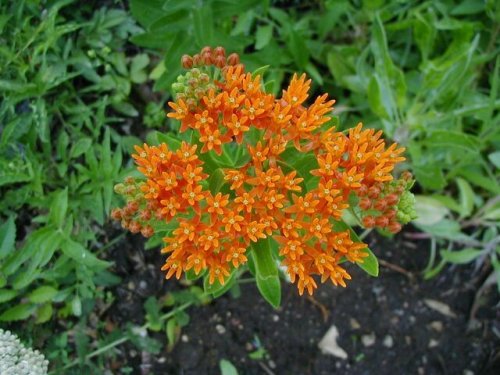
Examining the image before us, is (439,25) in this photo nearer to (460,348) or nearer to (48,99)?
(460,348)

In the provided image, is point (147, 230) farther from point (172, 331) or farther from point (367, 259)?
point (172, 331)

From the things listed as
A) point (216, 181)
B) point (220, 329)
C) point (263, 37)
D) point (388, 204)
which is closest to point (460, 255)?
point (220, 329)

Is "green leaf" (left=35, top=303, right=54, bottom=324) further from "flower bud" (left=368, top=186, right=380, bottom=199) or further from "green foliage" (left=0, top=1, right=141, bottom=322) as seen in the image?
"flower bud" (left=368, top=186, right=380, bottom=199)

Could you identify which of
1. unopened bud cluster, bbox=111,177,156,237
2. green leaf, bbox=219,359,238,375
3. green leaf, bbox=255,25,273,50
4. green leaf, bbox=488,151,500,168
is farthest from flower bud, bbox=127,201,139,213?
green leaf, bbox=488,151,500,168

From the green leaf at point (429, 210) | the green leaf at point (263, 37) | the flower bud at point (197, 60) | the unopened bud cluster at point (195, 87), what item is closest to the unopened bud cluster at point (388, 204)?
the unopened bud cluster at point (195, 87)

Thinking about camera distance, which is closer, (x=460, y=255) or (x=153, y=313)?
(x=153, y=313)

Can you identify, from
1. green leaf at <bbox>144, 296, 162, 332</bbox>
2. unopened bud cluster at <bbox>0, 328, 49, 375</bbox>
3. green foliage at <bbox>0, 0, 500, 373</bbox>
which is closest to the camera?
unopened bud cluster at <bbox>0, 328, 49, 375</bbox>

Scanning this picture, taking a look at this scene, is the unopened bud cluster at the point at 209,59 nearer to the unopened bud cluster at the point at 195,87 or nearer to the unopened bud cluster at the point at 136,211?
the unopened bud cluster at the point at 195,87

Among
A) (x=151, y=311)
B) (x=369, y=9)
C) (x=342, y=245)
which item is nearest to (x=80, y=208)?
(x=151, y=311)
